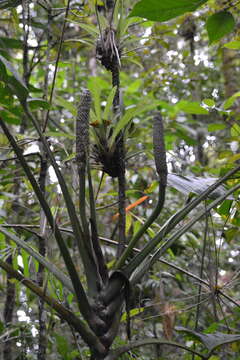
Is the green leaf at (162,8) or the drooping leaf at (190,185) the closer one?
the green leaf at (162,8)

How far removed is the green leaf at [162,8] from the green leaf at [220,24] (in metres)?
0.16

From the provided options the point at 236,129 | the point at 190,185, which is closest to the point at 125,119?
the point at 190,185

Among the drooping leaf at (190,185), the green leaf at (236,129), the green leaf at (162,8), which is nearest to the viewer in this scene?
the green leaf at (162,8)

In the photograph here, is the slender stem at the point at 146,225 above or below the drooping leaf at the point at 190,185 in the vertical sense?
below

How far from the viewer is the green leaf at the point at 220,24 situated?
70 cm

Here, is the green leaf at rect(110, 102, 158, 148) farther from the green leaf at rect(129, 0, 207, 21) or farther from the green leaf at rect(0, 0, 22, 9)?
the green leaf at rect(0, 0, 22, 9)

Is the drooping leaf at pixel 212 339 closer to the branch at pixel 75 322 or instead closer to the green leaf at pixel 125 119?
the branch at pixel 75 322

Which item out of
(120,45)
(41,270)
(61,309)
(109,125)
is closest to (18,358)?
(41,270)

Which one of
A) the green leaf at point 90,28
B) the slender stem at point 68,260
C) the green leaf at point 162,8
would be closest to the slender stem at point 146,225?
the slender stem at point 68,260

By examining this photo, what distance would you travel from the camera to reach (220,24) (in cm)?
71

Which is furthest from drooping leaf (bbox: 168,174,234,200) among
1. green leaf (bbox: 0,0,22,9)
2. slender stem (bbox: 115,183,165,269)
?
green leaf (bbox: 0,0,22,9)

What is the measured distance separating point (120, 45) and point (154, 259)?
1.57 feet

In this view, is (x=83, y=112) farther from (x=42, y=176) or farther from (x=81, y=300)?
(x=42, y=176)

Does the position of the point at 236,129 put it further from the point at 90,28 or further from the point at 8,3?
the point at 8,3
